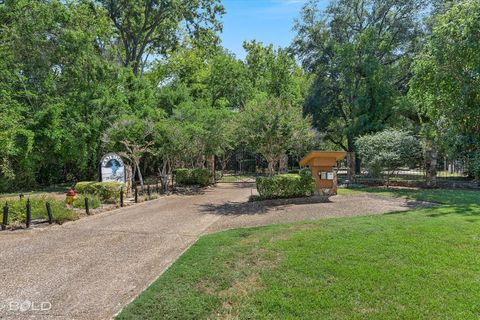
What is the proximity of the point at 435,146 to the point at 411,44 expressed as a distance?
12120mm

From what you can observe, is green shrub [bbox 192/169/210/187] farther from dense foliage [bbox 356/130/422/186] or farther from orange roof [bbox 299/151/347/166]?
dense foliage [bbox 356/130/422/186]

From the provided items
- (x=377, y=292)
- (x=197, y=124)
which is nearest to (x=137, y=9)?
(x=197, y=124)

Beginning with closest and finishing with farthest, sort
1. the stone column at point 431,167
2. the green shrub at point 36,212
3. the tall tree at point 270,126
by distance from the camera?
the green shrub at point 36,212 → the tall tree at point 270,126 → the stone column at point 431,167

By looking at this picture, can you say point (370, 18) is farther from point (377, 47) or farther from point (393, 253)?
point (393, 253)

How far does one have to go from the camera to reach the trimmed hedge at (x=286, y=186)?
11.9m

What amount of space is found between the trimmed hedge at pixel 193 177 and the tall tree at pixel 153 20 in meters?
10.2

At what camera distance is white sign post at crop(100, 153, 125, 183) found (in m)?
13.6

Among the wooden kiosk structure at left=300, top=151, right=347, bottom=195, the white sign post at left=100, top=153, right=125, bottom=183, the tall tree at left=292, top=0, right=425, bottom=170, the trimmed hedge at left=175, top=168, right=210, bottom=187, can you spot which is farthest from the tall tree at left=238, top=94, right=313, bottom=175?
the tall tree at left=292, top=0, right=425, bottom=170

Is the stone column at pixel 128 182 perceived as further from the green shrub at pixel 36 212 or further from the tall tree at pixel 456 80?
the tall tree at pixel 456 80

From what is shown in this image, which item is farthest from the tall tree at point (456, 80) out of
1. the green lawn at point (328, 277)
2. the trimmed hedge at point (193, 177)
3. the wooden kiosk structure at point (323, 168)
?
the trimmed hedge at point (193, 177)

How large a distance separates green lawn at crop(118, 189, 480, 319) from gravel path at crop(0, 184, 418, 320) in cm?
58

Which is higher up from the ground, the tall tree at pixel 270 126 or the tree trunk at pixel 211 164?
the tall tree at pixel 270 126

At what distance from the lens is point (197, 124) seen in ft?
53.0

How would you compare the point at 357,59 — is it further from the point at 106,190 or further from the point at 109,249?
the point at 109,249
